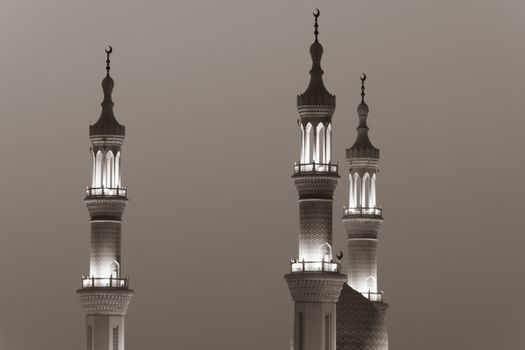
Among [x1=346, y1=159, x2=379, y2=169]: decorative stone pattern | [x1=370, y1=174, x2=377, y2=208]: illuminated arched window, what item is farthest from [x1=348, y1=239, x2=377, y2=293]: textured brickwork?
[x1=346, y1=159, x2=379, y2=169]: decorative stone pattern

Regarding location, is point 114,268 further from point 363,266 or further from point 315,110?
point 363,266

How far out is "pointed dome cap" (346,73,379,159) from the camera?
4614 inches

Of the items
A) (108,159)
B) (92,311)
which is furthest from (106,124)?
(92,311)

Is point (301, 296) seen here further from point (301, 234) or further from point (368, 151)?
point (368, 151)

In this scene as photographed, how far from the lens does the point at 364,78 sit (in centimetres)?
11950

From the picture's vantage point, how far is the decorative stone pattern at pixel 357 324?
346 feet

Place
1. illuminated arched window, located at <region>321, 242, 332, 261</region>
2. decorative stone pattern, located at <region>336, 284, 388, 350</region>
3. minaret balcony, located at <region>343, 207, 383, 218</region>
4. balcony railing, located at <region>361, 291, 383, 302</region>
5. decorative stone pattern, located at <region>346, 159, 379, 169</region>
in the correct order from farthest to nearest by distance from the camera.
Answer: decorative stone pattern, located at <region>346, 159, 379, 169</region>, minaret balcony, located at <region>343, 207, 383, 218</region>, balcony railing, located at <region>361, 291, 383, 302</region>, decorative stone pattern, located at <region>336, 284, 388, 350</region>, illuminated arched window, located at <region>321, 242, 332, 261</region>

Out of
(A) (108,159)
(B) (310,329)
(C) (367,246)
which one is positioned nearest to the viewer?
(B) (310,329)

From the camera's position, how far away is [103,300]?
103 meters

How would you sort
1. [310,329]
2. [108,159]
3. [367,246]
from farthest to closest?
[367,246], [108,159], [310,329]

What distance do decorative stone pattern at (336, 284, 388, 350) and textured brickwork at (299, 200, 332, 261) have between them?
643 cm

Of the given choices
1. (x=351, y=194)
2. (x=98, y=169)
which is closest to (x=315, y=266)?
(x=98, y=169)

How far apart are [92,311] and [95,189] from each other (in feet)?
21.2

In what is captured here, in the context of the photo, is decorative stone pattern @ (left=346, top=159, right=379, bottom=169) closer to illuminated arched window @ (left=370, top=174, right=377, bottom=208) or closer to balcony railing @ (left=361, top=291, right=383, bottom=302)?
illuminated arched window @ (left=370, top=174, right=377, bottom=208)
